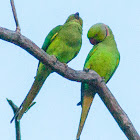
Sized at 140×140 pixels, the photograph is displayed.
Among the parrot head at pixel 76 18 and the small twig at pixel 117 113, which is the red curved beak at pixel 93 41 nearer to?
the parrot head at pixel 76 18

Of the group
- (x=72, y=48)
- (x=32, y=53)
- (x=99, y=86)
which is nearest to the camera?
(x=32, y=53)

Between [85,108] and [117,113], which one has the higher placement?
[85,108]

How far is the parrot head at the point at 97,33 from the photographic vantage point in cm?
583

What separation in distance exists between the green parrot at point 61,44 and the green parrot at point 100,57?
0.88ft

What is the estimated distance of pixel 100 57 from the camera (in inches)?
224

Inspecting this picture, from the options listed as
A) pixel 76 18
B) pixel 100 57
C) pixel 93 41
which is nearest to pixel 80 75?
pixel 100 57

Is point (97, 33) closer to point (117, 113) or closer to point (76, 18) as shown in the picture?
point (76, 18)

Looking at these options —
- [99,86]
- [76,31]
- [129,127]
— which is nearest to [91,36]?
[76,31]

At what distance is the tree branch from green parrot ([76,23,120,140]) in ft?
2.16

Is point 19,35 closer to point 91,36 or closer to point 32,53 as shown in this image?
point 32,53

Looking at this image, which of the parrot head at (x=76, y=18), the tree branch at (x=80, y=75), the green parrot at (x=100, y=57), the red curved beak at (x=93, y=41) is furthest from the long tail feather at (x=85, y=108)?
the parrot head at (x=76, y=18)

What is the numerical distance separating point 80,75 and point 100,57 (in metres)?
1.19

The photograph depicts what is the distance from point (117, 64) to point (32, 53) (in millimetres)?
2415

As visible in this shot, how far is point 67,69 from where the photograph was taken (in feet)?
14.5
